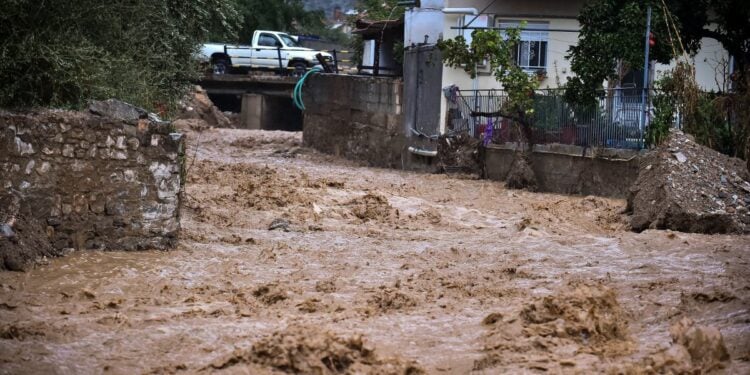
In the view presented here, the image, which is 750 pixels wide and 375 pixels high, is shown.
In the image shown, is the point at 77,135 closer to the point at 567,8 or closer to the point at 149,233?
the point at 149,233

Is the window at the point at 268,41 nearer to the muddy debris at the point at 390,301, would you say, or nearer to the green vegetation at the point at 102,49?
the green vegetation at the point at 102,49

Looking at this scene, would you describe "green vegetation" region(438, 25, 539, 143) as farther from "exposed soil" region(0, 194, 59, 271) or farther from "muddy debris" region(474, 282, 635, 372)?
"muddy debris" region(474, 282, 635, 372)

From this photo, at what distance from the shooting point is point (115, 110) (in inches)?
433

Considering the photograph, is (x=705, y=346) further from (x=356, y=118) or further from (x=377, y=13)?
(x=377, y=13)

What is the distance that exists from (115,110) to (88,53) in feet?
3.45

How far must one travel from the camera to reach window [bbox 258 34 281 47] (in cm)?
4081

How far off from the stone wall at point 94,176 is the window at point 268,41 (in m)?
29.8

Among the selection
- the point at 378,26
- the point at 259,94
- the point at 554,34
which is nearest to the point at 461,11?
the point at 554,34

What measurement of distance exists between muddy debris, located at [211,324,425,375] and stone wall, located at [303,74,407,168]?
17.7 m

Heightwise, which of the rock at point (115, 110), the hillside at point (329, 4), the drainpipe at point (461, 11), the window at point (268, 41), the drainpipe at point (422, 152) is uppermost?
the hillside at point (329, 4)

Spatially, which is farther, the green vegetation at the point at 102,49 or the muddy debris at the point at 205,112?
the muddy debris at the point at 205,112

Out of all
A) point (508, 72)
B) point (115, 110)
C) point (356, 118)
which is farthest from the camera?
point (356, 118)

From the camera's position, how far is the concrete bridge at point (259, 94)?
40250 millimetres

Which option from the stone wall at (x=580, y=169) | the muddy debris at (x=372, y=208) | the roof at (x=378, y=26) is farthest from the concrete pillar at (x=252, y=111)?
the muddy debris at (x=372, y=208)
